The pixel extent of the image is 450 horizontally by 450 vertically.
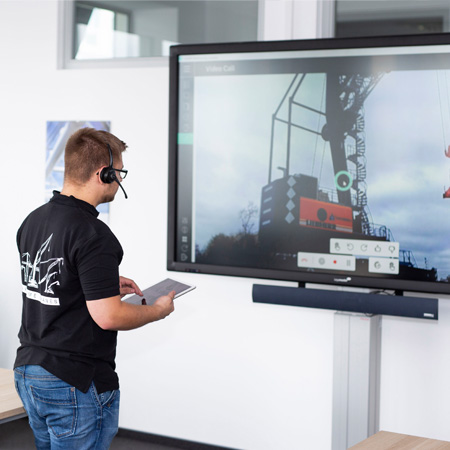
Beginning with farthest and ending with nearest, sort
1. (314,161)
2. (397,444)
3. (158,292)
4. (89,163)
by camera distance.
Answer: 1. (314,161)
2. (158,292)
3. (89,163)
4. (397,444)

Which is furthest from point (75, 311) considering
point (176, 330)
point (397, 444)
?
point (176, 330)

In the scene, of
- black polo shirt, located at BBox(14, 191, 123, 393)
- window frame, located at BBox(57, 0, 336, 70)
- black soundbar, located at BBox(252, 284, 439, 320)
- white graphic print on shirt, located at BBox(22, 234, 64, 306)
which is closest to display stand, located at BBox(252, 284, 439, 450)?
black soundbar, located at BBox(252, 284, 439, 320)

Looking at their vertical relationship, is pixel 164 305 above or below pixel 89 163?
below

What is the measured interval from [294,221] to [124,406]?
1.82 metres

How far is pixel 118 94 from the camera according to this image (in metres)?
3.94

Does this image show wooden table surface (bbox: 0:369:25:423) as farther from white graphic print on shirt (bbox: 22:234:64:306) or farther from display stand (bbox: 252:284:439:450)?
display stand (bbox: 252:284:439:450)

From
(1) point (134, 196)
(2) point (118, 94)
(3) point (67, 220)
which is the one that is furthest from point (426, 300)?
(2) point (118, 94)

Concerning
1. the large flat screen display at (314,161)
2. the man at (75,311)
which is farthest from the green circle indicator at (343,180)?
the man at (75,311)

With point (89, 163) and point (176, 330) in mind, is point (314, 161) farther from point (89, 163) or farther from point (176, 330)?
point (176, 330)

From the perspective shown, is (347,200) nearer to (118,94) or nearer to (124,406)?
(118,94)

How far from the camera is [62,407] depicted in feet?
6.70

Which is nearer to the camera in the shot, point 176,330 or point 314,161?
point 314,161

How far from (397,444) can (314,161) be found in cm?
129

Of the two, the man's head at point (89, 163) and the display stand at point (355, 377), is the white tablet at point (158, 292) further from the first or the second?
the display stand at point (355, 377)
